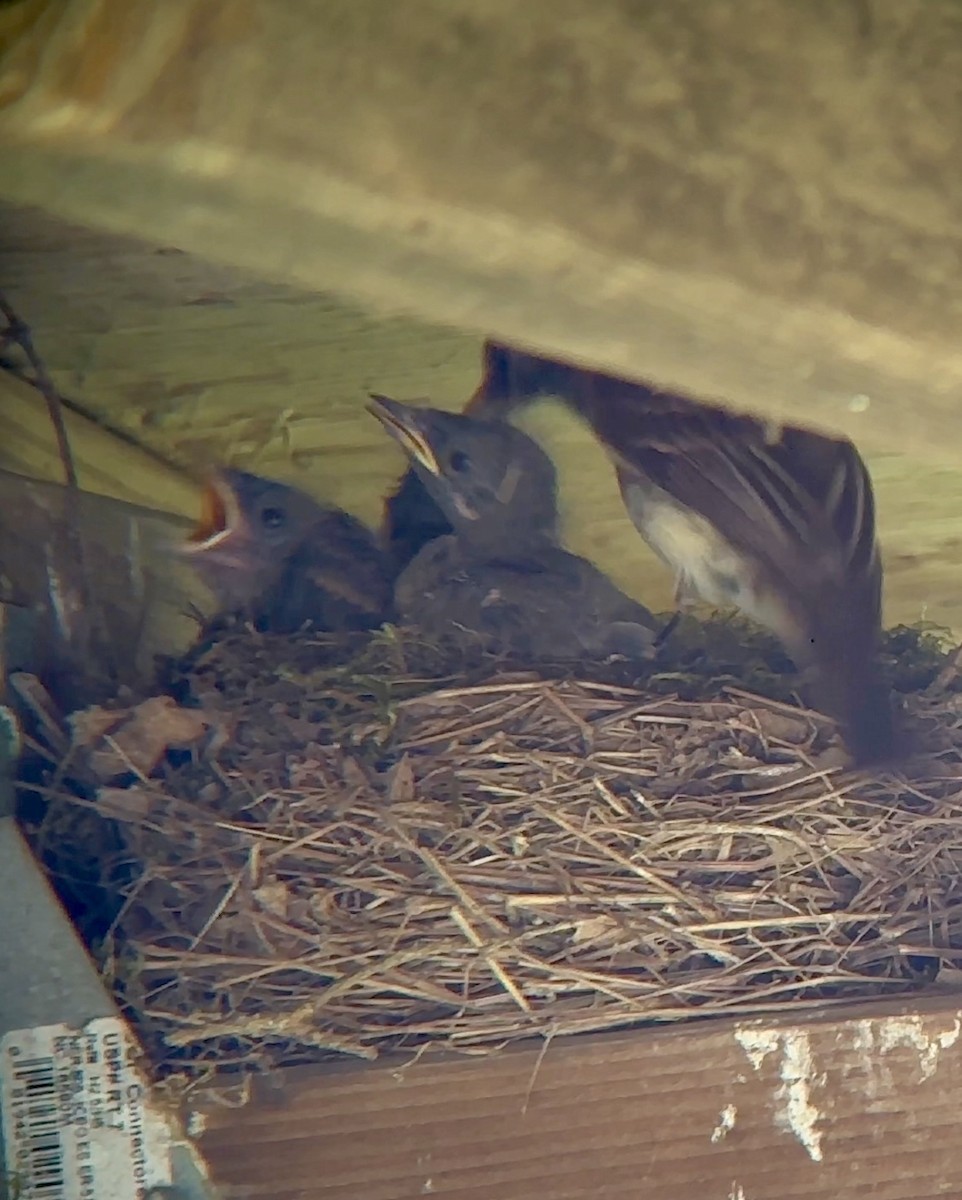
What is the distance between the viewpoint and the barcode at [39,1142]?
3.32ft

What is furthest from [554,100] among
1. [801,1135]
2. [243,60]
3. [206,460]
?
[801,1135]

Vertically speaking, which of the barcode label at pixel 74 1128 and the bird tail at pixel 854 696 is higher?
the bird tail at pixel 854 696

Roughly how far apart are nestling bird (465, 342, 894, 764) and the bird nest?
0.07 meters

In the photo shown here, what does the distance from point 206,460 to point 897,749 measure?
70 centimetres

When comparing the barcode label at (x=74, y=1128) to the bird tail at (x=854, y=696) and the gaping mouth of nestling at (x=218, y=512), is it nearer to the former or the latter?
the gaping mouth of nestling at (x=218, y=512)

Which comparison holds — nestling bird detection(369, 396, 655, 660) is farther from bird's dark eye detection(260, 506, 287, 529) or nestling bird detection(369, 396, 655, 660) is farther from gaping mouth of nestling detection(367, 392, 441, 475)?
bird's dark eye detection(260, 506, 287, 529)

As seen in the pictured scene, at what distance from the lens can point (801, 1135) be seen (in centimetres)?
104

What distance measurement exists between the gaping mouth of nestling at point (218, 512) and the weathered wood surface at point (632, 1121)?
468mm

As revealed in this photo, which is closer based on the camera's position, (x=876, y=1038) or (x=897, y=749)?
(x=876, y=1038)

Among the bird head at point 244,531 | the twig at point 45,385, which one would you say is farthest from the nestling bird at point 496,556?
the twig at point 45,385

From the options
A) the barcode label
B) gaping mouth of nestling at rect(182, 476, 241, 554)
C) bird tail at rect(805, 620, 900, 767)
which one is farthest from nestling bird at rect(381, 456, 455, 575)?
the barcode label

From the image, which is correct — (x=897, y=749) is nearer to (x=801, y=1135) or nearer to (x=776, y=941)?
(x=776, y=941)

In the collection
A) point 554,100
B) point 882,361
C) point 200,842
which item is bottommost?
point 200,842

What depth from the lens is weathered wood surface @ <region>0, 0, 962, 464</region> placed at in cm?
68
